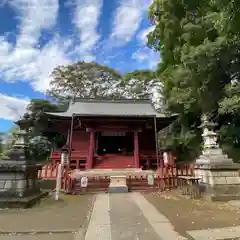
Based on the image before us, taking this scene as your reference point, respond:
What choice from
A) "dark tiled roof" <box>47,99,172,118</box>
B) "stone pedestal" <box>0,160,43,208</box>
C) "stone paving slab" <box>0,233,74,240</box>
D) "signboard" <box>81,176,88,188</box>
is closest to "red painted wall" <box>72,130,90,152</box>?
"dark tiled roof" <box>47,99,172,118</box>

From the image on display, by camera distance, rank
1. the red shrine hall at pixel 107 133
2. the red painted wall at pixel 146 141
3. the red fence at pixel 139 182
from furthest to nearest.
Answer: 1. the red painted wall at pixel 146 141
2. the red shrine hall at pixel 107 133
3. the red fence at pixel 139 182

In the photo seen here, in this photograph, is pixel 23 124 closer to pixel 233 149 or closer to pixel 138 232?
pixel 138 232

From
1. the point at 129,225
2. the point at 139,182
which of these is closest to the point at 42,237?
the point at 129,225

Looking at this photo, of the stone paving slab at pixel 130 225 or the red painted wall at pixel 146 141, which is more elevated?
the red painted wall at pixel 146 141

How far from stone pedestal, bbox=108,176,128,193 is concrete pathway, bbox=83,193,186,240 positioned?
3541 mm

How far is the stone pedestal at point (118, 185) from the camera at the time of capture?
1038 centimetres

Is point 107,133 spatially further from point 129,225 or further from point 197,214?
point 129,225

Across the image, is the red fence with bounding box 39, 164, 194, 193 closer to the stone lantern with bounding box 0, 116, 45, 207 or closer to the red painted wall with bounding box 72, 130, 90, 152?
the stone lantern with bounding box 0, 116, 45, 207

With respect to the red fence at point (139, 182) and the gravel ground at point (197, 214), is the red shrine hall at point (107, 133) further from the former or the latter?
the gravel ground at point (197, 214)

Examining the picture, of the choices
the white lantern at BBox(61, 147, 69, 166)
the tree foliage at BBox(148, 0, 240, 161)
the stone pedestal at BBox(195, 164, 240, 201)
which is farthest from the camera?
the white lantern at BBox(61, 147, 69, 166)

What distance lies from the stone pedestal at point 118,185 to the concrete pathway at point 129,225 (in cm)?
354

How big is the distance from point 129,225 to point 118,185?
5.90 m

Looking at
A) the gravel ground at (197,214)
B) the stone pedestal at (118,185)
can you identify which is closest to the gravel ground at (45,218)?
the gravel ground at (197,214)

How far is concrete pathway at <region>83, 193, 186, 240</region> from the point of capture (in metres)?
4.16
